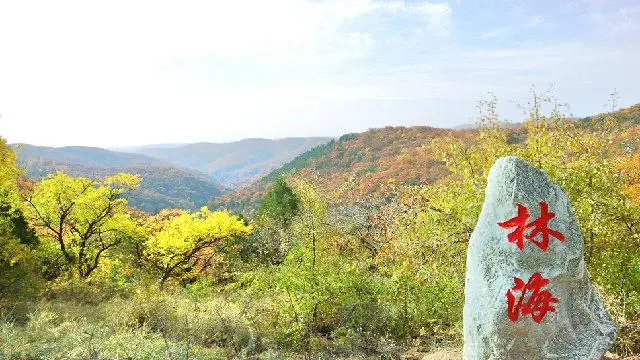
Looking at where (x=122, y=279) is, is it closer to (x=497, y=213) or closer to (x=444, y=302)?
(x=444, y=302)

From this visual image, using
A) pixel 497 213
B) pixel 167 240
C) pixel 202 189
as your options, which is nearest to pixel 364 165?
pixel 167 240

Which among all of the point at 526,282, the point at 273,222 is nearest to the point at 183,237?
the point at 273,222

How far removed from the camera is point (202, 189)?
561 feet

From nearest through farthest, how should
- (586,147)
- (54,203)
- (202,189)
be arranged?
(586,147) < (54,203) < (202,189)

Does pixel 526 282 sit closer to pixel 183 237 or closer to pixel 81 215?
pixel 183 237

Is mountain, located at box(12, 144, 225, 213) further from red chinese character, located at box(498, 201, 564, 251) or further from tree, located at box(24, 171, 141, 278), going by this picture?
red chinese character, located at box(498, 201, 564, 251)

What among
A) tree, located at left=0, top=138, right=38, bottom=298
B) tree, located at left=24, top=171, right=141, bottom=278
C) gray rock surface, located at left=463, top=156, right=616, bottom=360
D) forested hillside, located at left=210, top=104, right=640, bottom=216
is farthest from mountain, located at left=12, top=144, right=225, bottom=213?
gray rock surface, located at left=463, top=156, right=616, bottom=360

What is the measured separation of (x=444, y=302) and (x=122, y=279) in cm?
1282

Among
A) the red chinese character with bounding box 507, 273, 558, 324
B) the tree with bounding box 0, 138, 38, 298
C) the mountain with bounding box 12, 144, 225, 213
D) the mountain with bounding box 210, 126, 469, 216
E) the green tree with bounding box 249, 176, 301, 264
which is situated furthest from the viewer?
the mountain with bounding box 12, 144, 225, 213

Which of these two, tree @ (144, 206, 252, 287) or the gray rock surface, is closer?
the gray rock surface

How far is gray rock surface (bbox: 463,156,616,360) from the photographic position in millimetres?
5102

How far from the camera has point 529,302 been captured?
5059 mm

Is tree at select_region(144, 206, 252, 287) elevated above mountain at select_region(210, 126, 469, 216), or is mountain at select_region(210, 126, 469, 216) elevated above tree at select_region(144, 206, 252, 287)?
mountain at select_region(210, 126, 469, 216)

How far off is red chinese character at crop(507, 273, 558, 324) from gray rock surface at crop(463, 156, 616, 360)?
0.03 m
